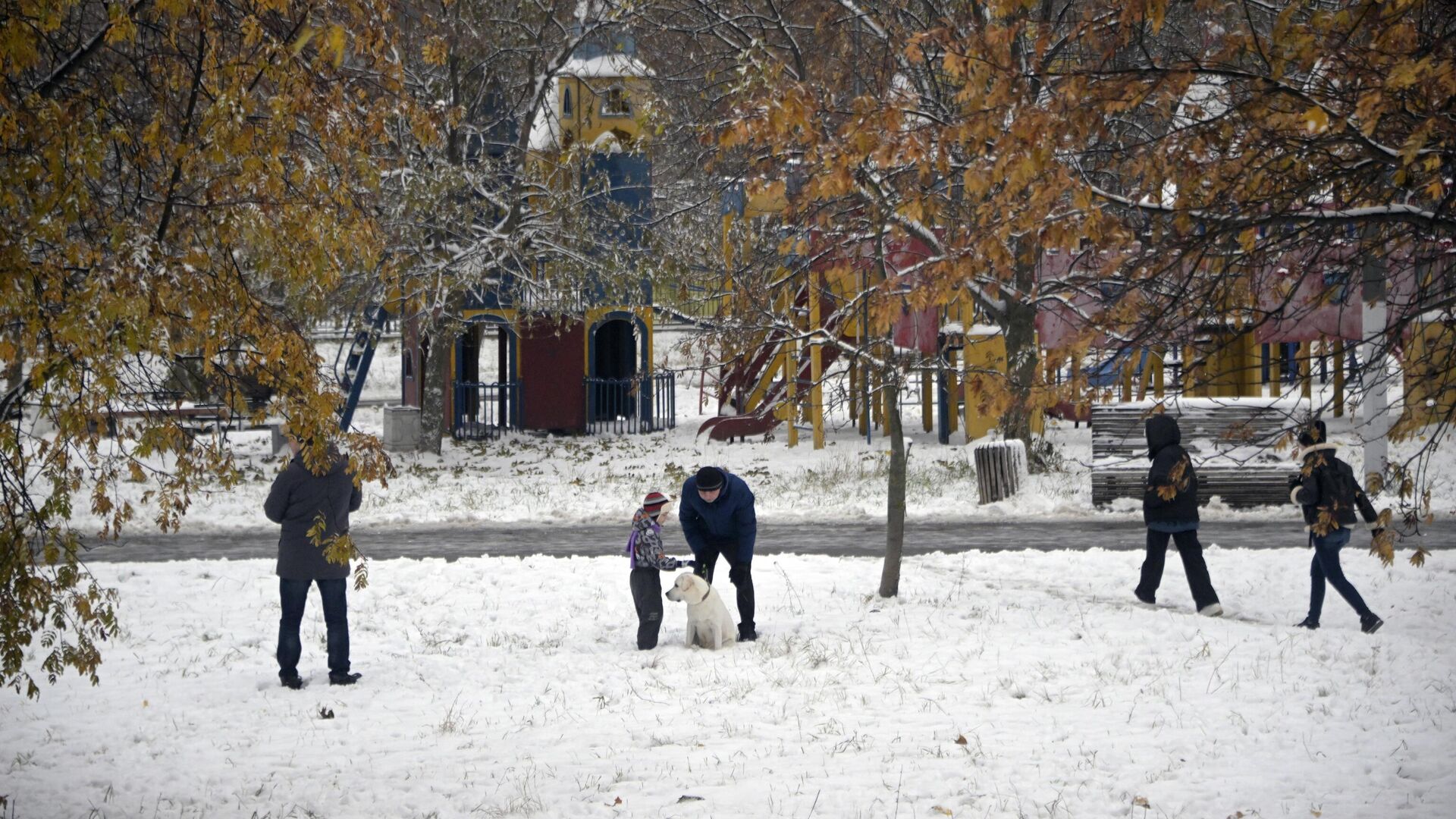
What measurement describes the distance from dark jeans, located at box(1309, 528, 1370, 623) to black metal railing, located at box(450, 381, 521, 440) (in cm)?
1944

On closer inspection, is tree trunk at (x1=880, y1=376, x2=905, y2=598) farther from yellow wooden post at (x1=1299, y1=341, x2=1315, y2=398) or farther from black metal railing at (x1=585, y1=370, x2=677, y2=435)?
black metal railing at (x1=585, y1=370, x2=677, y2=435)

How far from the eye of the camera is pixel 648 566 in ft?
29.8

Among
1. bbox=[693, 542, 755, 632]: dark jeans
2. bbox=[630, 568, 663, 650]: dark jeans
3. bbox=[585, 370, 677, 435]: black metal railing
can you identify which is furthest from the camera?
bbox=[585, 370, 677, 435]: black metal railing

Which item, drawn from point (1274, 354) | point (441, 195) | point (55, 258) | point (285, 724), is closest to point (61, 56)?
point (55, 258)

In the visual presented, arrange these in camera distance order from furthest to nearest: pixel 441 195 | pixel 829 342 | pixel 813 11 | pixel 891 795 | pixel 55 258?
pixel 441 195
pixel 813 11
pixel 829 342
pixel 891 795
pixel 55 258

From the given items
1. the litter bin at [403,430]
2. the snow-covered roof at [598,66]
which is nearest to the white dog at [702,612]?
the litter bin at [403,430]

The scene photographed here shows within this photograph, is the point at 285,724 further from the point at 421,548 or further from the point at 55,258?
the point at 421,548

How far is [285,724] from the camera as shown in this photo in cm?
750

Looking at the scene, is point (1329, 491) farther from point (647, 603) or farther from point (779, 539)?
Answer: point (779, 539)

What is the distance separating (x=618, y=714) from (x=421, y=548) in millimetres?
7155

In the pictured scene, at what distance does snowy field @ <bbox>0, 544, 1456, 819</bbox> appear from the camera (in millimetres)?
6051

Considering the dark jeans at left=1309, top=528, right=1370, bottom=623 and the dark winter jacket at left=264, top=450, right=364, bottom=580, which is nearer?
the dark winter jacket at left=264, top=450, right=364, bottom=580

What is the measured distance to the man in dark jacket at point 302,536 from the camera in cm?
802

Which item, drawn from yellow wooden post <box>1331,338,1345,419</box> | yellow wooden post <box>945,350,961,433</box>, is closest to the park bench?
yellow wooden post <box>1331,338,1345,419</box>
